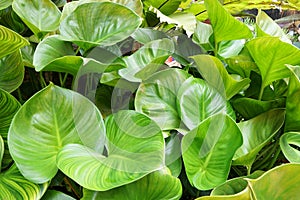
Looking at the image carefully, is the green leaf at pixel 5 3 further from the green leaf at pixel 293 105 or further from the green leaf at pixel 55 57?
the green leaf at pixel 293 105

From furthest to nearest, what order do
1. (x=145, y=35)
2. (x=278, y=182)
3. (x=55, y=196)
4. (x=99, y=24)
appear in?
(x=145, y=35) < (x=99, y=24) < (x=55, y=196) < (x=278, y=182)

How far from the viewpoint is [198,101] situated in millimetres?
538

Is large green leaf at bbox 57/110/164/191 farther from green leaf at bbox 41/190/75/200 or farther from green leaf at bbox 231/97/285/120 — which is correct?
green leaf at bbox 231/97/285/120

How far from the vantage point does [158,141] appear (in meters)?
0.43

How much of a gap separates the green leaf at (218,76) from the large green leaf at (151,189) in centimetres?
20

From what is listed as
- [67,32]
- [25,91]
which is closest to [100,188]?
[67,32]

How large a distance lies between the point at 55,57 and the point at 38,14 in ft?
0.39

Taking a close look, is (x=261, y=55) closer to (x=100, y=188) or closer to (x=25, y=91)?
(x=100, y=188)

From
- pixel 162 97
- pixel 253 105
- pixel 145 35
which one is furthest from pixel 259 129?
pixel 145 35

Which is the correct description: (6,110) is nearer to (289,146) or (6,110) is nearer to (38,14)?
(38,14)

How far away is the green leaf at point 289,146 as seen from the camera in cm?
47

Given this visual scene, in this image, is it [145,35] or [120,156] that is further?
[145,35]

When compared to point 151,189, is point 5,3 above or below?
above

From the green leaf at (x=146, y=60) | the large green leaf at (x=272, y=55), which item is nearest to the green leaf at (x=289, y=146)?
the large green leaf at (x=272, y=55)
